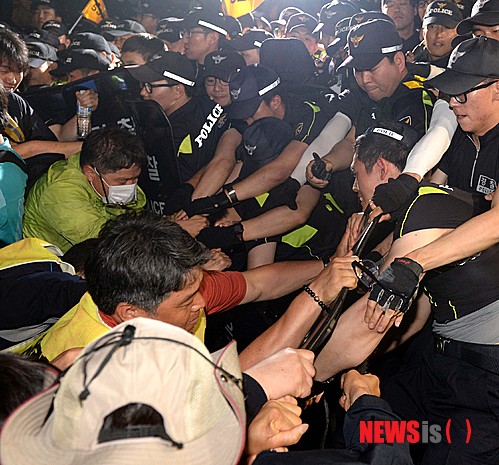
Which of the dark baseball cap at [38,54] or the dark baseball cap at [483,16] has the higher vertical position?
the dark baseball cap at [483,16]

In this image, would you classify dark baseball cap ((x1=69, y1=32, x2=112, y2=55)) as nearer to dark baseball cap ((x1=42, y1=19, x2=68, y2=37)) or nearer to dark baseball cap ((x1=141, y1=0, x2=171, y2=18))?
dark baseball cap ((x1=42, y1=19, x2=68, y2=37))

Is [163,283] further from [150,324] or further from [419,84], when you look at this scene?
[419,84]

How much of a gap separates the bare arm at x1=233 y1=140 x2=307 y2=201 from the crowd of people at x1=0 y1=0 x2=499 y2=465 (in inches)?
0.4

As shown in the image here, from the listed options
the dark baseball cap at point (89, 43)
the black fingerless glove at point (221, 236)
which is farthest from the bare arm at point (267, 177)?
the dark baseball cap at point (89, 43)

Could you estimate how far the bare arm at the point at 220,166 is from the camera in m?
4.23

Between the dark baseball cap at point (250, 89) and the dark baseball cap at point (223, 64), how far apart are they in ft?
1.04

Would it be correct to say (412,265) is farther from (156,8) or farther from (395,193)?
(156,8)

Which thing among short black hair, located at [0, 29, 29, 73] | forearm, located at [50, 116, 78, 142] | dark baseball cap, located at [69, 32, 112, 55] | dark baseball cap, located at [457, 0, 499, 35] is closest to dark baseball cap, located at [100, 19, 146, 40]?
dark baseball cap, located at [69, 32, 112, 55]

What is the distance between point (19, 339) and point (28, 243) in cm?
42

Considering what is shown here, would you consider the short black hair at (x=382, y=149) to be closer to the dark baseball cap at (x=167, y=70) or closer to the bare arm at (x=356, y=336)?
the bare arm at (x=356, y=336)

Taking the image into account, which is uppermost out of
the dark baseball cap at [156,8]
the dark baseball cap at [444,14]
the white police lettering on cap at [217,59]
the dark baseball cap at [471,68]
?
the dark baseball cap at [471,68]

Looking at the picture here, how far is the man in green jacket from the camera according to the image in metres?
3.41

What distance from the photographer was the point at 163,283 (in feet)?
6.63

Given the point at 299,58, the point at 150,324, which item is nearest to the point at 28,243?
the point at 150,324
